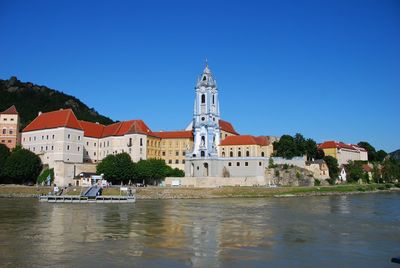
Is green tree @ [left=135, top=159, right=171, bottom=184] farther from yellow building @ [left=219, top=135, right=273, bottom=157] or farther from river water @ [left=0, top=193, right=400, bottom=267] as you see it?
river water @ [left=0, top=193, right=400, bottom=267]

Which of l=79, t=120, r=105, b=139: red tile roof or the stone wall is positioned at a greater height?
l=79, t=120, r=105, b=139: red tile roof

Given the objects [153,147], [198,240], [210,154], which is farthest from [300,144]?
[198,240]

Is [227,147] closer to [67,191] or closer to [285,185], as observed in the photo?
[285,185]

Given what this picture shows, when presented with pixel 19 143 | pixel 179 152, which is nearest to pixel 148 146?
pixel 179 152

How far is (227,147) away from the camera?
255 feet

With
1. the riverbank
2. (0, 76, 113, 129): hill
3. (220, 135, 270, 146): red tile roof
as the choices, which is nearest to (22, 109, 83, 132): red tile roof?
the riverbank

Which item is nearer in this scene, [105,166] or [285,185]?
[105,166]

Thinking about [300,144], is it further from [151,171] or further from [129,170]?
[129,170]

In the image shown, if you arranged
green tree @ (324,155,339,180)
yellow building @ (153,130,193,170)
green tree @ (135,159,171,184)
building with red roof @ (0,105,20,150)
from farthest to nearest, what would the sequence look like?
green tree @ (324,155,339,180), yellow building @ (153,130,193,170), building with red roof @ (0,105,20,150), green tree @ (135,159,171,184)

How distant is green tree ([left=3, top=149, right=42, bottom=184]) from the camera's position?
66875 millimetres

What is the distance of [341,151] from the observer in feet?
340

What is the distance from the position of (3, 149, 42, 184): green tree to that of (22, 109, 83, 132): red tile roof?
21.6 ft

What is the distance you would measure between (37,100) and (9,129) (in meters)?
68.3

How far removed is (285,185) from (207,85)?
876 inches
